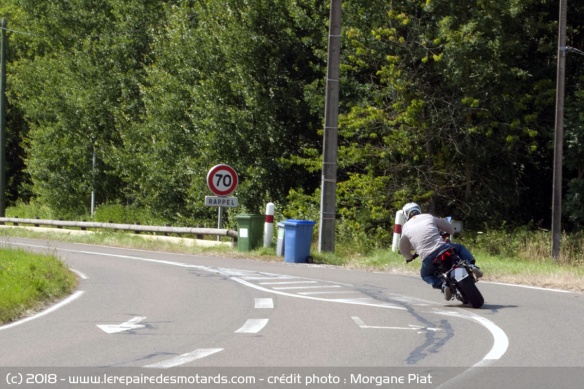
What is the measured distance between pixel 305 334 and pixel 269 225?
49.0 feet

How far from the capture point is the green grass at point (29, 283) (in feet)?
44.4

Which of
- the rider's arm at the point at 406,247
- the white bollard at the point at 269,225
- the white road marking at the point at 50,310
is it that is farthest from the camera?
the white bollard at the point at 269,225

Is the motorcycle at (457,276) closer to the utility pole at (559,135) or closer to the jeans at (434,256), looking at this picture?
the jeans at (434,256)

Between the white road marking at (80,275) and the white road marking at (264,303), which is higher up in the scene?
the white road marking at (264,303)

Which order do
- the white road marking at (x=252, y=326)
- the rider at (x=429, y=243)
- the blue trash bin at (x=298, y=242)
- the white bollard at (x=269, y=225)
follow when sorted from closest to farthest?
the white road marking at (x=252, y=326)
the rider at (x=429, y=243)
the blue trash bin at (x=298, y=242)
the white bollard at (x=269, y=225)

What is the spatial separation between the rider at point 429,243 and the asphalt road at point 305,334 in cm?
47

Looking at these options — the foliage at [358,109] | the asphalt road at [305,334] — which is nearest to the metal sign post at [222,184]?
the foliage at [358,109]

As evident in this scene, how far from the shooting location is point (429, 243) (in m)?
14.2

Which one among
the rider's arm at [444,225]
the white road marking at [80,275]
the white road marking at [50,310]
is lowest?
the white road marking at [50,310]

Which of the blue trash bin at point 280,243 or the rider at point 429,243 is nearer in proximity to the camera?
the rider at point 429,243

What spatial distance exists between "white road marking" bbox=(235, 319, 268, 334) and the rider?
2718 mm

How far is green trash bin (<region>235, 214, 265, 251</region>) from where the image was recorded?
87.7 ft

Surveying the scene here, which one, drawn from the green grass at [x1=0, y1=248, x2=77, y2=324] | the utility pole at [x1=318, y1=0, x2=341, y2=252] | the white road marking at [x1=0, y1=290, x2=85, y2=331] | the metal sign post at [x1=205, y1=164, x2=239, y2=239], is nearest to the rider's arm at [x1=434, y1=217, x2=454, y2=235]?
the white road marking at [x1=0, y1=290, x2=85, y2=331]

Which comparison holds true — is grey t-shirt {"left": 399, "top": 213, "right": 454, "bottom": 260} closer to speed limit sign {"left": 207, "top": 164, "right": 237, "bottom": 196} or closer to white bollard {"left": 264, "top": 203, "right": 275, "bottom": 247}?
white bollard {"left": 264, "top": 203, "right": 275, "bottom": 247}
